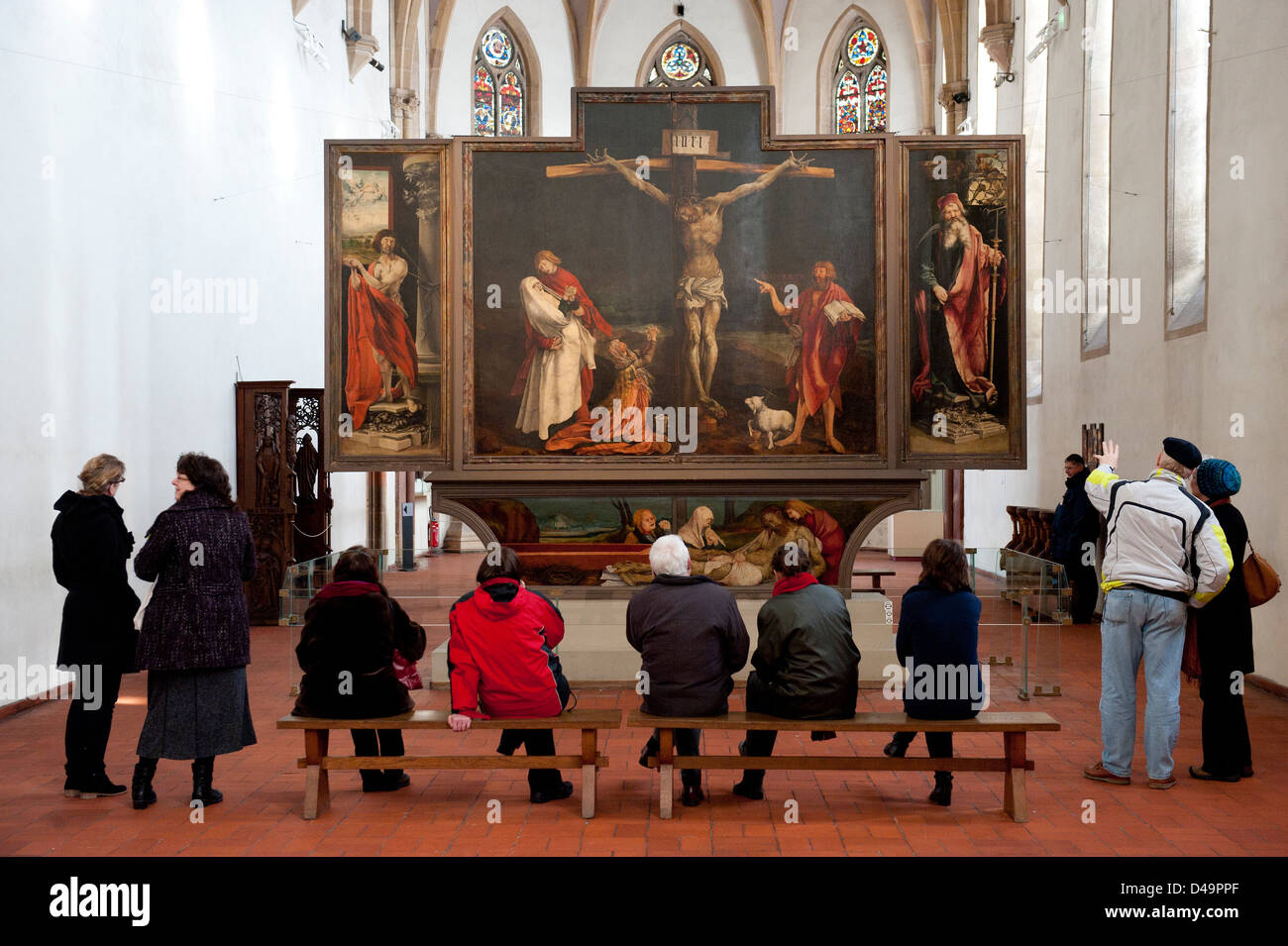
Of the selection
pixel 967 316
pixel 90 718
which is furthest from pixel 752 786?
pixel 967 316

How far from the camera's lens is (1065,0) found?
16.0 m

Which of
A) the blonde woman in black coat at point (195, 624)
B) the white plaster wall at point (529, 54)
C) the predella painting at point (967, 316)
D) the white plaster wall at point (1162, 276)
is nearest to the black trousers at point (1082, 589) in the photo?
the white plaster wall at point (1162, 276)

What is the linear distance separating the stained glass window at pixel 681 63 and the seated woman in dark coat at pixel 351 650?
23.2 meters

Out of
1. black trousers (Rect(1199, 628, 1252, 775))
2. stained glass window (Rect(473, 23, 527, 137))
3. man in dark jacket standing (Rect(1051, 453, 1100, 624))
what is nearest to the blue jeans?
black trousers (Rect(1199, 628, 1252, 775))

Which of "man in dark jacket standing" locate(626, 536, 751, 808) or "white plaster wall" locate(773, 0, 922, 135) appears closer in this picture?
"man in dark jacket standing" locate(626, 536, 751, 808)

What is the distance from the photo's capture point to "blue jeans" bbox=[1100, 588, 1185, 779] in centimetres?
670

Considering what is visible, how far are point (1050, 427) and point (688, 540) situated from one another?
8430mm

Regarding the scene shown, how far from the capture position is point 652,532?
1069cm

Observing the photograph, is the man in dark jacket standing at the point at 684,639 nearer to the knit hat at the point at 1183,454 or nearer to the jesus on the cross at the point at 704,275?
the knit hat at the point at 1183,454

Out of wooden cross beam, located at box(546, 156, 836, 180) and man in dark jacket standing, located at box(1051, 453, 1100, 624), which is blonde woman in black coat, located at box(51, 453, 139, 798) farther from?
man in dark jacket standing, located at box(1051, 453, 1100, 624)

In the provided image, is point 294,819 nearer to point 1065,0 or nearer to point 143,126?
point 143,126

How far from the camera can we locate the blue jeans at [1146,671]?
22.0ft

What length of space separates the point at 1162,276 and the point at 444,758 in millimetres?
9770

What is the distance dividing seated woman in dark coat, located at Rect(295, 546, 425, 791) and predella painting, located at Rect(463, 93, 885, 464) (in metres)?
Result: 4.16
